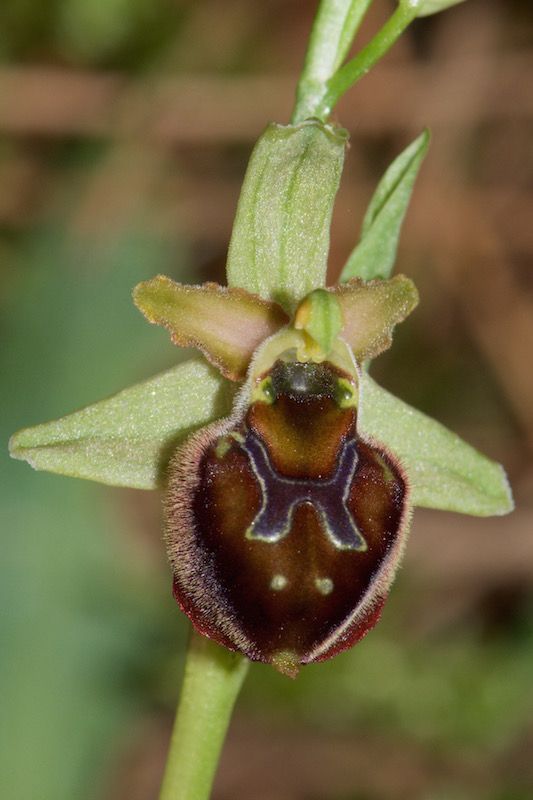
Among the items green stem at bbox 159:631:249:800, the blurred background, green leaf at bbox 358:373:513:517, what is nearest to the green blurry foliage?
the blurred background

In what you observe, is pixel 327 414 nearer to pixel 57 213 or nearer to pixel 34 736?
pixel 34 736

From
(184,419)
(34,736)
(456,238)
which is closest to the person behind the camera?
(184,419)

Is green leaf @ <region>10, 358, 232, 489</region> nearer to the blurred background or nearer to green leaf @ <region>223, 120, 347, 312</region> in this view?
green leaf @ <region>223, 120, 347, 312</region>

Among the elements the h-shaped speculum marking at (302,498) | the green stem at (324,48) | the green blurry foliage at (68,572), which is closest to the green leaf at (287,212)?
the green stem at (324,48)

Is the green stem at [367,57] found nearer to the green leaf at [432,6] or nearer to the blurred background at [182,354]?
the green leaf at [432,6]

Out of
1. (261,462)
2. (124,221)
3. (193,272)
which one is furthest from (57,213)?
(261,462)

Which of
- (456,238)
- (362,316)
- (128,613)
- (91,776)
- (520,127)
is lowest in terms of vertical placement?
(91,776)

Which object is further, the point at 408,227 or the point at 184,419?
the point at 408,227
